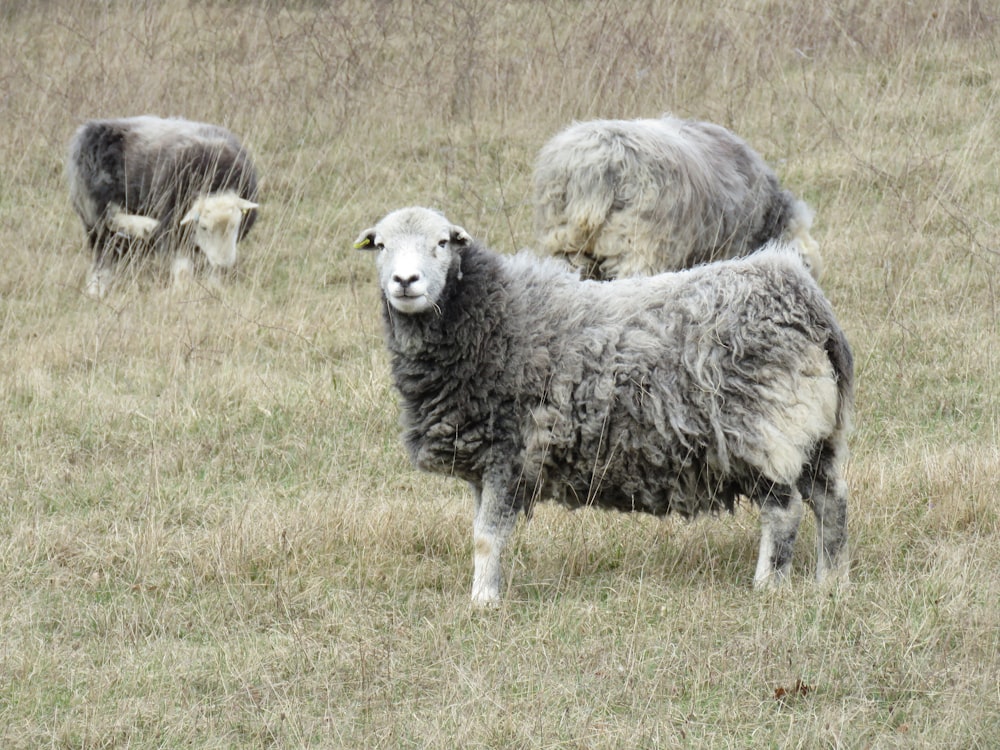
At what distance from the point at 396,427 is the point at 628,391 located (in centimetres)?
225

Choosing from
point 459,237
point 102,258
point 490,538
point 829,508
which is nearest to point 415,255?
Result: point 459,237

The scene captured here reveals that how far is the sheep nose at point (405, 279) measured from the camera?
466 cm

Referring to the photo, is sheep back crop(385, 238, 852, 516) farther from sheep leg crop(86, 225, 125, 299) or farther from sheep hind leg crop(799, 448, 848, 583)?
sheep leg crop(86, 225, 125, 299)

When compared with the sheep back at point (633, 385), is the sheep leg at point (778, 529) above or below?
below

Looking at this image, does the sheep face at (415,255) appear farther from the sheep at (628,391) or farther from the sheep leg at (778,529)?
the sheep leg at (778,529)

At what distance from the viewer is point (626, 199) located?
714 centimetres

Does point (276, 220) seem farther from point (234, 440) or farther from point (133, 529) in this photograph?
point (133, 529)

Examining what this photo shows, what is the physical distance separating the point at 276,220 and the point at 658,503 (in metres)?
6.85

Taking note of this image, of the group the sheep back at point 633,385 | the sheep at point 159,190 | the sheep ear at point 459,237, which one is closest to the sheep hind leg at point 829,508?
the sheep back at point 633,385

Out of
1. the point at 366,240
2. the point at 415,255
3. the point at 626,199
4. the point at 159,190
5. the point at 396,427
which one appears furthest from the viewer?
the point at 159,190

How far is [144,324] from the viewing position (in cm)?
823

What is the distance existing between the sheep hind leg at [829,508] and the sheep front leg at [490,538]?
1148 millimetres

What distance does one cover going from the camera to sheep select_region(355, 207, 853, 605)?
4.66 m

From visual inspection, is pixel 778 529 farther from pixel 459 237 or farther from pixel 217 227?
pixel 217 227
